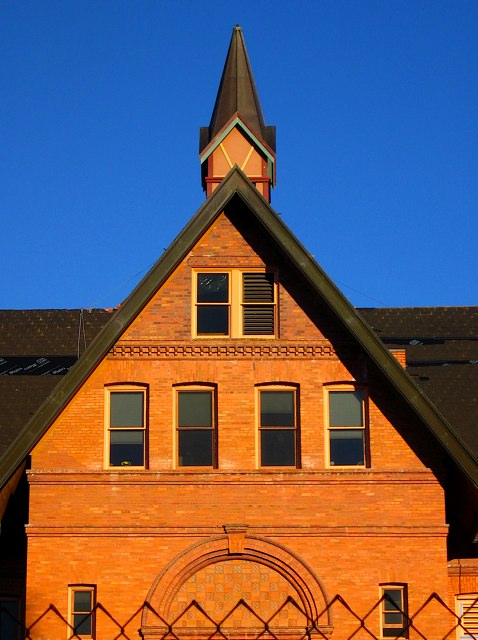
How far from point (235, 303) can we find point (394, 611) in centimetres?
674

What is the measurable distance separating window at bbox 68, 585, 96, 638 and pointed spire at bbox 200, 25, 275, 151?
418 inches

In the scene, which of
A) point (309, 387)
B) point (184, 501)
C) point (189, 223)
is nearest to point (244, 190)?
point (189, 223)

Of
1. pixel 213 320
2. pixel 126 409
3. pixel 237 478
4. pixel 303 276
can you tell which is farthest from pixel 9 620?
pixel 303 276

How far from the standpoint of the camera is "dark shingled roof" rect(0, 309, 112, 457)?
82.3 ft

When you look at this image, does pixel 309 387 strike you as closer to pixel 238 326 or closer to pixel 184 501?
pixel 238 326

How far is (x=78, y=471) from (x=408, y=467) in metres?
6.37

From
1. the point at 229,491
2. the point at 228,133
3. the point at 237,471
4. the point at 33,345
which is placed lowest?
the point at 229,491

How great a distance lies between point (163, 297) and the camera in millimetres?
23000

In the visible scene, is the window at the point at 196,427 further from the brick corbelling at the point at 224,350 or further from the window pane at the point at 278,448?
the window pane at the point at 278,448

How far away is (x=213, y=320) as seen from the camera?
23.2 metres

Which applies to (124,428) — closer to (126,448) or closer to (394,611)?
(126,448)

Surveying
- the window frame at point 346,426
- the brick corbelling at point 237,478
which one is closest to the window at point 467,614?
the brick corbelling at point 237,478

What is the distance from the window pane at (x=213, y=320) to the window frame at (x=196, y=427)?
3.67 ft

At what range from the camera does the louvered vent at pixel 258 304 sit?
23141 millimetres
